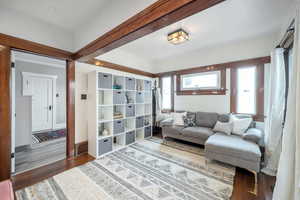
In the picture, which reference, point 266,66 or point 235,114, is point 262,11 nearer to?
point 266,66

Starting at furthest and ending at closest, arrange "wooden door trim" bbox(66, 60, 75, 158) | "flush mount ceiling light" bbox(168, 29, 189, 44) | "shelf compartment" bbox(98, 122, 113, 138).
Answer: "shelf compartment" bbox(98, 122, 113, 138) < "wooden door trim" bbox(66, 60, 75, 158) < "flush mount ceiling light" bbox(168, 29, 189, 44)

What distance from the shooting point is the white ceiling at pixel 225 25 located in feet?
6.00

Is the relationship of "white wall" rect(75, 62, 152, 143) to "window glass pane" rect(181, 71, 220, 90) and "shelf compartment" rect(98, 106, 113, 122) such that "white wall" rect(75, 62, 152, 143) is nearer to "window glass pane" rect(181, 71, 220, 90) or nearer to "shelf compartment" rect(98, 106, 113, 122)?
"shelf compartment" rect(98, 106, 113, 122)

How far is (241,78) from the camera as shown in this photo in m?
3.13

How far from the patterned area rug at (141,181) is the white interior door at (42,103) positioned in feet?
11.8

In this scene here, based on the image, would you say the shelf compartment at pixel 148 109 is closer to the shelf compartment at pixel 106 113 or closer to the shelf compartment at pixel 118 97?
the shelf compartment at pixel 118 97

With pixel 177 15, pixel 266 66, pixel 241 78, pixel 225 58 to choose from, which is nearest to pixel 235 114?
pixel 241 78

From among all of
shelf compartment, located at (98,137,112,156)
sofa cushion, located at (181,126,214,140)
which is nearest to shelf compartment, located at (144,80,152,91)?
sofa cushion, located at (181,126,214,140)

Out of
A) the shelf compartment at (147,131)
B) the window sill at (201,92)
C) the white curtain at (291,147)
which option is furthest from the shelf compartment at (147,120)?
the white curtain at (291,147)

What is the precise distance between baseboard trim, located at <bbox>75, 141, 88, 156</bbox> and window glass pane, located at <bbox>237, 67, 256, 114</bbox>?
12.5ft

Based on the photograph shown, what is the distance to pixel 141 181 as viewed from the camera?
6.41 feet

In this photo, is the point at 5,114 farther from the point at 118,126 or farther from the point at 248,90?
the point at 248,90

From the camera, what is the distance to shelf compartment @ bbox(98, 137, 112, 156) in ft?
8.98

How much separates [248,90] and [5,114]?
4.72 m
